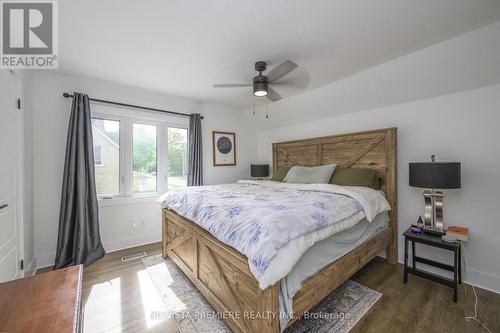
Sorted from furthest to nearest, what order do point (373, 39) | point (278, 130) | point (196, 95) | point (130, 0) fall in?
point (278, 130)
point (196, 95)
point (373, 39)
point (130, 0)

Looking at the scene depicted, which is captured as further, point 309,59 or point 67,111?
point 67,111

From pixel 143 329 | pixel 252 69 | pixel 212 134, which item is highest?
pixel 252 69

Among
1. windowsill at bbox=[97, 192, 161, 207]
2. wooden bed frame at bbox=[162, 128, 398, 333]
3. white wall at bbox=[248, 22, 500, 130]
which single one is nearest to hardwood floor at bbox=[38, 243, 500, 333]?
wooden bed frame at bbox=[162, 128, 398, 333]

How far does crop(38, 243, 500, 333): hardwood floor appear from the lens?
1688 millimetres

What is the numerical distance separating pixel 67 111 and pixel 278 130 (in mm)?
3698

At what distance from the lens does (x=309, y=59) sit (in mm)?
2408

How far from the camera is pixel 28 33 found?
192cm

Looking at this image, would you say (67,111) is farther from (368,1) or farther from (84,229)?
(368,1)

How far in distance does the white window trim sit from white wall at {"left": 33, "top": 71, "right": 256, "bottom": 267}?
127 millimetres

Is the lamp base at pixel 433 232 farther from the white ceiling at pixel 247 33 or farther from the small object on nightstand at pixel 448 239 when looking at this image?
the white ceiling at pixel 247 33

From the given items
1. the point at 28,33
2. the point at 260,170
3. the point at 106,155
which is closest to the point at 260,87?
the point at 28,33

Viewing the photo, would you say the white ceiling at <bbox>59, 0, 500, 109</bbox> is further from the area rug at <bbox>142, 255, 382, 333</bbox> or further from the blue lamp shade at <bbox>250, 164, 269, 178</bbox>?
the area rug at <bbox>142, 255, 382, 333</bbox>

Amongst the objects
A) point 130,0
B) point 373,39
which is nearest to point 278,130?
point 373,39

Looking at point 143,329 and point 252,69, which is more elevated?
point 252,69
